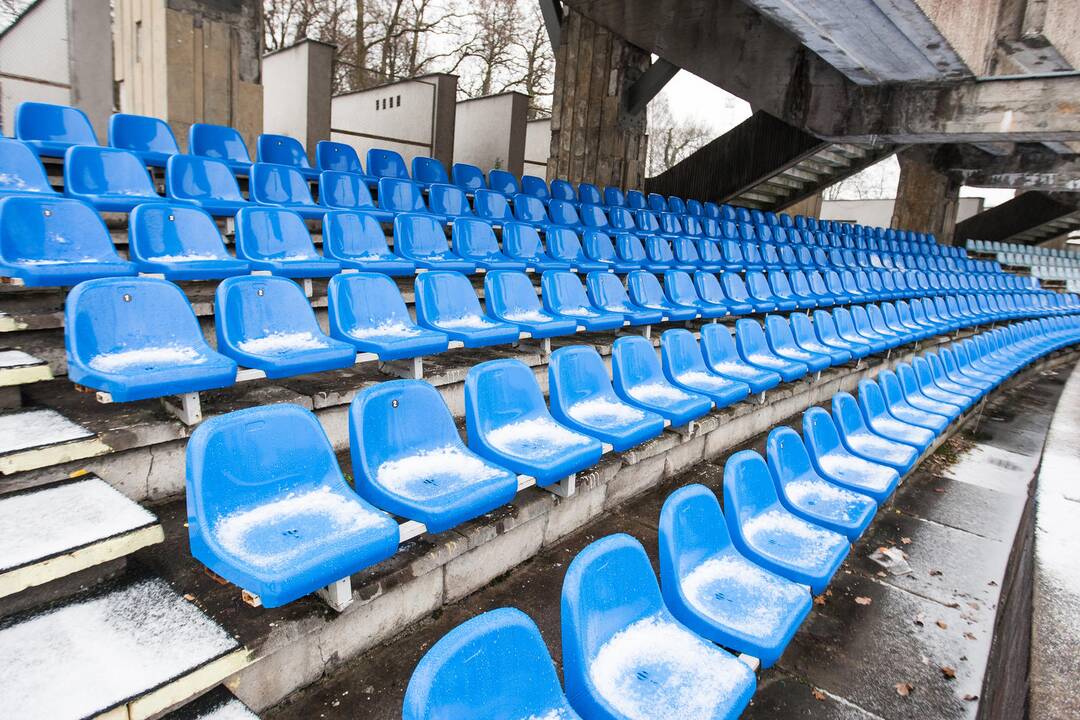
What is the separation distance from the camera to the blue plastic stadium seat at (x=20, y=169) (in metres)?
3.08

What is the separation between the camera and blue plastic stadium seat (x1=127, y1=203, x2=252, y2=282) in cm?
279

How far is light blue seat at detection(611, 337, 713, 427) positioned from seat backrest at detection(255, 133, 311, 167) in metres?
3.68

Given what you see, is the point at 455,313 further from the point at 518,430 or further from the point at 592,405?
the point at 518,430

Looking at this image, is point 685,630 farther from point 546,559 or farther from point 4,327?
point 4,327

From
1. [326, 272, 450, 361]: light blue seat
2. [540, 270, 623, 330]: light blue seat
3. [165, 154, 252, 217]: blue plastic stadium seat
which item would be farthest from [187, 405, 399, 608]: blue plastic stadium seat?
[165, 154, 252, 217]: blue plastic stadium seat

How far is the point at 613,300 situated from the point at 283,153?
3.26m

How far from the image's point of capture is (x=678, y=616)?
167cm

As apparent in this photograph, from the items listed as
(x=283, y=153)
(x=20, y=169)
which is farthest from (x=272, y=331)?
(x=283, y=153)

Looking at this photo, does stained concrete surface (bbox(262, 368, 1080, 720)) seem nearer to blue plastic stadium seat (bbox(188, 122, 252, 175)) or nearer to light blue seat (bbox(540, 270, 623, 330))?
light blue seat (bbox(540, 270, 623, 330))

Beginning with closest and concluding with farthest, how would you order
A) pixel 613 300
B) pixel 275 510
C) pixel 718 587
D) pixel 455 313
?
pixel 275 510 < pixel 718 587 < pixel 455 313 < pixel 613 300

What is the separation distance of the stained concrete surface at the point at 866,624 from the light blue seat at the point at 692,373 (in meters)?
0.47

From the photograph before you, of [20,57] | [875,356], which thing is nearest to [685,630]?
[875,356]

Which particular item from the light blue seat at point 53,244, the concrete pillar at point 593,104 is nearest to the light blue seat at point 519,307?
the light blue seat at point 53,244

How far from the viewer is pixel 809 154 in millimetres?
10656
